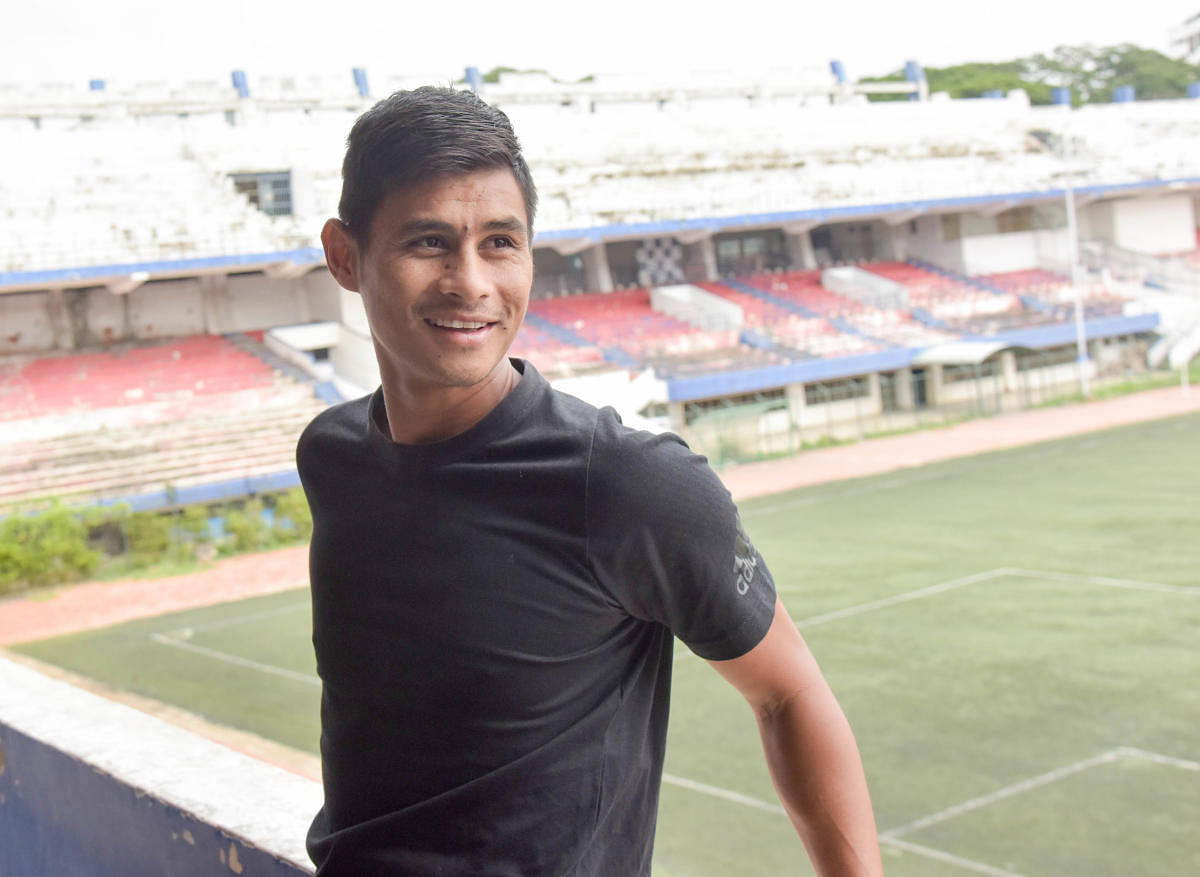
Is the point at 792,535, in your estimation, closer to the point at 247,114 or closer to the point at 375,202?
the point at 375,202

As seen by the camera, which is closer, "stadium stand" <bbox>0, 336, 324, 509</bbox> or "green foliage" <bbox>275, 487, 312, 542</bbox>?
"green foliage" <bbox>275, 487, 312, 542</bbox>

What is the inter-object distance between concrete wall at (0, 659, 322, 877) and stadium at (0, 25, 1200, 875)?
2cm

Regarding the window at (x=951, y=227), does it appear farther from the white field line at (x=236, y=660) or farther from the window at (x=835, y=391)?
the white field line at (x=236, y=660)

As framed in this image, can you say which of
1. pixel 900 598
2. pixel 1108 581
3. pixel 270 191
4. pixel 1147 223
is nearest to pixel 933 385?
pixel 1147 223

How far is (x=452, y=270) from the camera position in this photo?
1720 mm

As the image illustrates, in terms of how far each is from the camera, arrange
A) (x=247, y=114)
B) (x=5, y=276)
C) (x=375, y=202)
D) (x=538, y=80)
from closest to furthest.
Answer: (x=375, y=202) → (x=5, y=276) → (x=247, y=114) → (x=538, y=80)

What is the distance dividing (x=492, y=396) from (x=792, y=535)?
1792 cm

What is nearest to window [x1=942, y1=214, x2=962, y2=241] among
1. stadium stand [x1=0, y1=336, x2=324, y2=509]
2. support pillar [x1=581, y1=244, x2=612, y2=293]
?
→ support pillar [x1=581, y1=244, x2=612, y2=293]

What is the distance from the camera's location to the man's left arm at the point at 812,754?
1636mm

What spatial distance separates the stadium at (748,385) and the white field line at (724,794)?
4 cm

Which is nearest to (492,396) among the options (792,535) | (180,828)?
(180,828)

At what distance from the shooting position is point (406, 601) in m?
1.72

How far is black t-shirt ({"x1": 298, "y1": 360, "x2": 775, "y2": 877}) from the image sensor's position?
1584mm

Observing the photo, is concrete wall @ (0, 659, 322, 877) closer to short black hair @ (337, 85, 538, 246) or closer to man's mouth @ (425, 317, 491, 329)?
man's mouth @ (425, 317, 491, 329)
